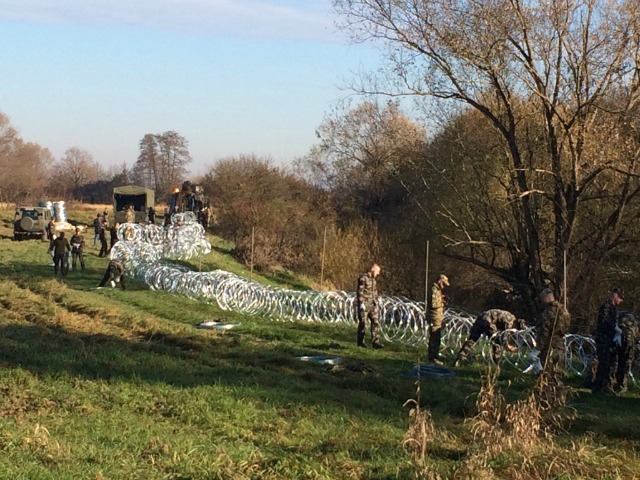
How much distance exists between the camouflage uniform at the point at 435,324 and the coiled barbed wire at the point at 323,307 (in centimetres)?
77

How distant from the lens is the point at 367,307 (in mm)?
15914

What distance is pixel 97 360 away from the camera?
11.9 m

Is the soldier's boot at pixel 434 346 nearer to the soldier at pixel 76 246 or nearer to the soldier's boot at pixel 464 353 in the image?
the soldier's boot at pixel 464 353

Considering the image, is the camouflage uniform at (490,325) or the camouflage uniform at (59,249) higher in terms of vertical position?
the camouflage uniform at (59,249)

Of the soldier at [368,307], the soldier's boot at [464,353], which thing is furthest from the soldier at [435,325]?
the soldier at [368,307]

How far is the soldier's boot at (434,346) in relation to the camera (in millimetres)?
14594

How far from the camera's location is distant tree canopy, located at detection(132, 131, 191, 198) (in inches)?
3848

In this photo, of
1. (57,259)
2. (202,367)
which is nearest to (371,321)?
(202,367)

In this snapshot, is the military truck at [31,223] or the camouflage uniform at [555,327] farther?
the military truck at [31,223]

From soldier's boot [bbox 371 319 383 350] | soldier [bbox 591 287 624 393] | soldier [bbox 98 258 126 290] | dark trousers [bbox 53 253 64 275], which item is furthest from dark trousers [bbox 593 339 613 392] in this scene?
dark trousers [bbox 53 253 64 275]

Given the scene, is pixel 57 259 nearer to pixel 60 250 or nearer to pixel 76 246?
pixel 60 250

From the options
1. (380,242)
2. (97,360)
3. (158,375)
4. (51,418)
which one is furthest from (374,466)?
(380,242)

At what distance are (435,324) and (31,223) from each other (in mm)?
33044

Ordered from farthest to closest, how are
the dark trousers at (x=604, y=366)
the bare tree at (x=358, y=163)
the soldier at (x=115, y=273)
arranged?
the bare tree at (x=358, y=163), the soldier at (x=115, y=273), the dark trousers at (x=604, y=366)
